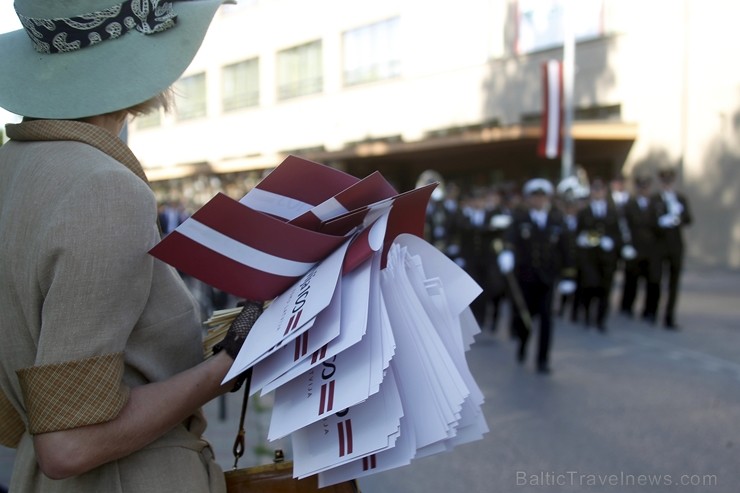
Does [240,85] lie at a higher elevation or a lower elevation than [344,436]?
higher

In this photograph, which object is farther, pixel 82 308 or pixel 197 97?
pixel 197 97

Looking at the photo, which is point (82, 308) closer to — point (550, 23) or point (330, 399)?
point (330, 399)

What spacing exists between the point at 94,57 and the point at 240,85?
1384 inches

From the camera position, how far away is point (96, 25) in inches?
54.6

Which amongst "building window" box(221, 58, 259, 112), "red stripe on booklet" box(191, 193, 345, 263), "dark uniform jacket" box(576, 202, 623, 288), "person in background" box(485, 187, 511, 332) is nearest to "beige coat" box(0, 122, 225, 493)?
"red stripe on booklet" box(191, 193, 345, 263)

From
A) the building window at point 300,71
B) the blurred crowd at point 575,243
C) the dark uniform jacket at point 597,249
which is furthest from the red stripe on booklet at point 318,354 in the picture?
the building window at point 300,71

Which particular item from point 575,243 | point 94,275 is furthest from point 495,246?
point 94,275

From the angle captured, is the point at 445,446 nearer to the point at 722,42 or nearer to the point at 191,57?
the point at 191,57

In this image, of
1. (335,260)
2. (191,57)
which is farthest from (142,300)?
(191,57)

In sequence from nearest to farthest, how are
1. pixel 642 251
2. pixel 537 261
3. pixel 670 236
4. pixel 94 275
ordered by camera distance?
pixel 94 275 < pixel 537 261 < pixel 670 236 < pixel 642 251

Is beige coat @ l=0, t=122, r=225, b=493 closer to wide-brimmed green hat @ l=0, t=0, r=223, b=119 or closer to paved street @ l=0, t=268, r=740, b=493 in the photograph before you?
wide-brimmed green hat @ l=0, t=0, r=223, b=119

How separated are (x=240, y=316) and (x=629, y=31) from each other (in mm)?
21288

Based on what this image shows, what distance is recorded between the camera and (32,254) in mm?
1243

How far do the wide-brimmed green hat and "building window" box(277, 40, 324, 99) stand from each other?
3023 centimetres
